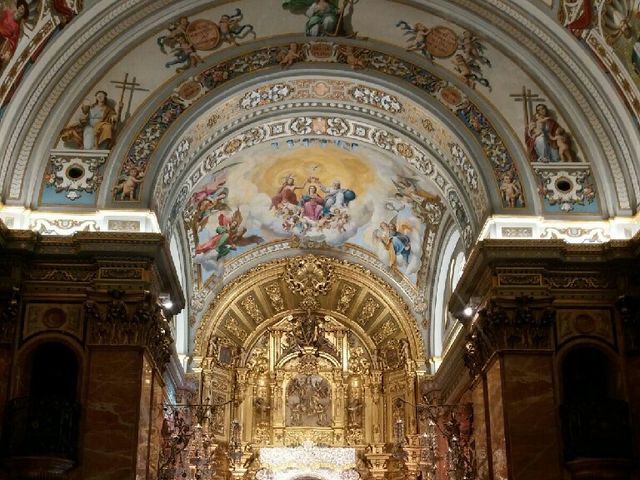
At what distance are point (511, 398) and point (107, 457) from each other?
6.37 metres

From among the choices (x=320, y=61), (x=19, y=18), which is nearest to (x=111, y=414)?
(x=19, y=18)

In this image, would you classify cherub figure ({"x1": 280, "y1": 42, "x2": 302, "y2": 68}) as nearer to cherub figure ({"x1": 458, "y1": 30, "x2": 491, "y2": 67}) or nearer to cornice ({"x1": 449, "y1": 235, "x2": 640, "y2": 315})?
cherub figure ({"x1": 458, "y1": 30, "x2": 491, "y2": 67})

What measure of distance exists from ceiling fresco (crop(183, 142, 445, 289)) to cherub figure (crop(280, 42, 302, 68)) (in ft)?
10.00

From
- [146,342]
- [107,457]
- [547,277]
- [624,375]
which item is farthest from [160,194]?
[624,375]

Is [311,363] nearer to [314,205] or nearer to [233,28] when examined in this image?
[314,205]

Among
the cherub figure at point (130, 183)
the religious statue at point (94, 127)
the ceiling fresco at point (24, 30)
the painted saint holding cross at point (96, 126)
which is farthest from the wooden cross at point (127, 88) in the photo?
the ceiling fresco at point (24, 30)

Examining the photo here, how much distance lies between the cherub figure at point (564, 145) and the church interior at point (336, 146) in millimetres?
35

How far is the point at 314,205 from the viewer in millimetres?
24312

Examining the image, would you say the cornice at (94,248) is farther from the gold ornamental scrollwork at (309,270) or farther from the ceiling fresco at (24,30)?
the gold ornamental scrollwork at (309,270)

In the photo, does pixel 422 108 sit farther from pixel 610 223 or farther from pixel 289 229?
pixel 289 229

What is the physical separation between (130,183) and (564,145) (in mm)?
7625

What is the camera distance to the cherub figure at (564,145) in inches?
706

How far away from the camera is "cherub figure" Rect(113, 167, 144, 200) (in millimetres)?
17438

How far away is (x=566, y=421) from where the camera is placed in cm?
1602
